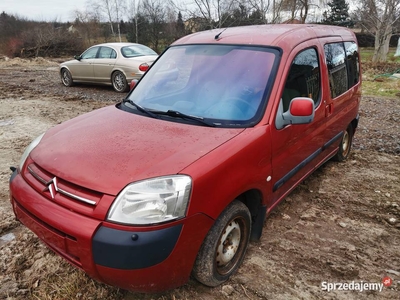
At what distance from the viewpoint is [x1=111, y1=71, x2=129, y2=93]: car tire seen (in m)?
9.89

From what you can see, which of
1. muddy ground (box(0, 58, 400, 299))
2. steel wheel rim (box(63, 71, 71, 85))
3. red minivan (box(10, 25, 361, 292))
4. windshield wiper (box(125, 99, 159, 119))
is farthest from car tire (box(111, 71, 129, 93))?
windshield wiper (box(125, 99, 159, 119))

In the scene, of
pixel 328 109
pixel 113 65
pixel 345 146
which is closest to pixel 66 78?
pixel 113 65

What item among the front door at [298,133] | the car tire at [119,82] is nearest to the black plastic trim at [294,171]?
the front door at [298,133]

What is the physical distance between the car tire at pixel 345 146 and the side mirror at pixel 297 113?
2.12 m

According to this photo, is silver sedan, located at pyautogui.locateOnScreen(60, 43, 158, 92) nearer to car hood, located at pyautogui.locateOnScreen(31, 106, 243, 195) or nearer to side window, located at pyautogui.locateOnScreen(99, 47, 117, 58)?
side window, located at pyautogui.locateOnScreen(99, 47, 117, 58)

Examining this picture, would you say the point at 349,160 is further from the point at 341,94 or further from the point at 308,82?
the point at 308,82

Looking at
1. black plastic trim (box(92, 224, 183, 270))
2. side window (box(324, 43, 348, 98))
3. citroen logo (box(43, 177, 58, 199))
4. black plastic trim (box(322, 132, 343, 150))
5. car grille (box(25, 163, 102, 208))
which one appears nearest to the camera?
black plastic trim (box(92, 224, 183, 270))

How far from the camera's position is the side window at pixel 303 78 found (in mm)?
2746

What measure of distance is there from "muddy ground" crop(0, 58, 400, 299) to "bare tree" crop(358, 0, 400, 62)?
21115 millimetres

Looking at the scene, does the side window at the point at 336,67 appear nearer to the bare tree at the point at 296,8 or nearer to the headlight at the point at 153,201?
the headlight at the point at 153,201

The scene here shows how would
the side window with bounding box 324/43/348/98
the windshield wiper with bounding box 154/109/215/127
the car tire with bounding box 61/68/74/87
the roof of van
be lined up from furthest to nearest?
the car tire with bounding box 61/68/74/87
the side window with bounding box 324/43/348/98
the roof of van
the windshield wiper with bounding box 154/109/215/127

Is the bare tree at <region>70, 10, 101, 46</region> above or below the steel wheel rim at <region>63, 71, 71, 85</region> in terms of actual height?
above

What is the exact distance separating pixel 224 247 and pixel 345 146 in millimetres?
3096

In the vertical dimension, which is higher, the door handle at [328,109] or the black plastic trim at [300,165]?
the door handle at [328,109]
